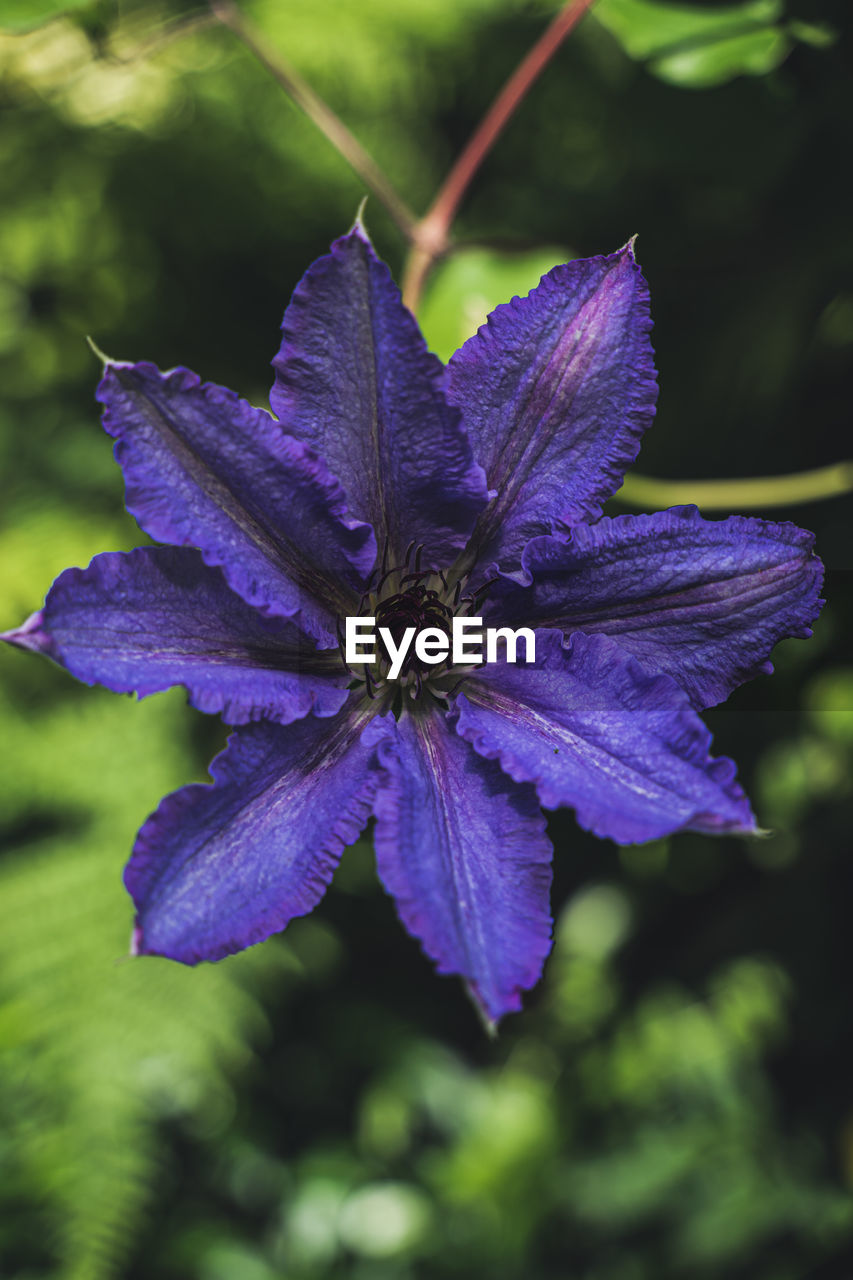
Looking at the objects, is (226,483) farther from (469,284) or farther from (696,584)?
(469,284)

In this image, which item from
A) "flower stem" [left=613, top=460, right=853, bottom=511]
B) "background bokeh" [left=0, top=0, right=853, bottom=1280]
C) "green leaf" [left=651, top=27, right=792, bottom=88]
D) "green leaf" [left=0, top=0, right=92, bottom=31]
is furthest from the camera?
"background bokeh" [left=0, top=0, right=853, bottom=1280]

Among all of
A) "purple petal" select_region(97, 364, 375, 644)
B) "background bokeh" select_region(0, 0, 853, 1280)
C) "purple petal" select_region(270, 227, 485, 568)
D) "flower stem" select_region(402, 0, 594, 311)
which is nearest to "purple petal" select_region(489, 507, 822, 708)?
"purple petal" select_region(270, 227, 485, 568)

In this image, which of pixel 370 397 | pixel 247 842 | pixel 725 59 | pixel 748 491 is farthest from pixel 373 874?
pixel 725 59

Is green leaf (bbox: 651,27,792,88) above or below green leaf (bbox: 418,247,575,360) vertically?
above

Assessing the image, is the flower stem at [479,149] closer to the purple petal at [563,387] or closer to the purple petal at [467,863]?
the purple petal at [563,387]

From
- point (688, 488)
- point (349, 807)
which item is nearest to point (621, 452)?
point (349, 807)

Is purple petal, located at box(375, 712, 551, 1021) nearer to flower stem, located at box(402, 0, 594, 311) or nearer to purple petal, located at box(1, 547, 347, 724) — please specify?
purple petal, located at box(1, 547, 347, 724)

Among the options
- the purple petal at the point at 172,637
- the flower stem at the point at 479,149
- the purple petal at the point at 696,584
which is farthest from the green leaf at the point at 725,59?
the purple petal at the point at 172,637
